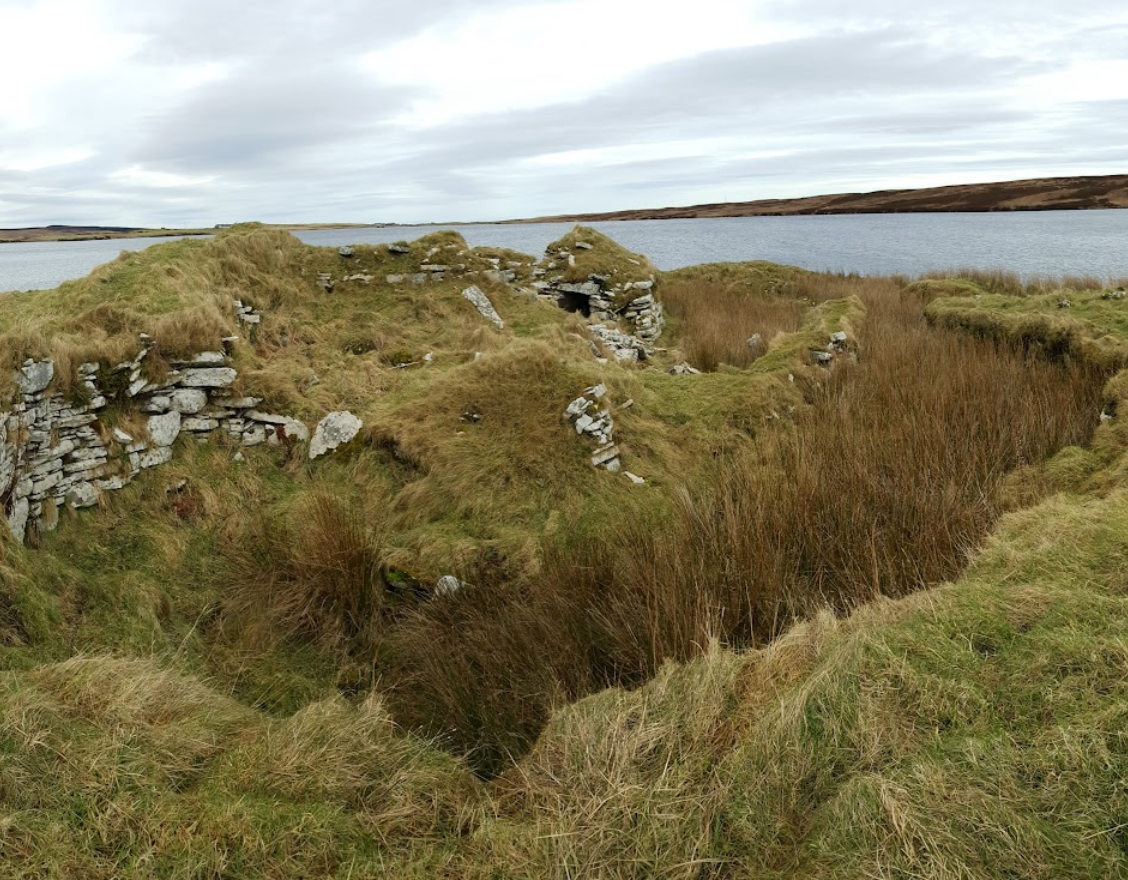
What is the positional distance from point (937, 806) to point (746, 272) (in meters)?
23.9

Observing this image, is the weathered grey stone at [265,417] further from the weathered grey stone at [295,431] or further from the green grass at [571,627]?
the green grass at [571,627]

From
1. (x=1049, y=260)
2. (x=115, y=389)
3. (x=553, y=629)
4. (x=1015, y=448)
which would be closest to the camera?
(x=553, y=629)

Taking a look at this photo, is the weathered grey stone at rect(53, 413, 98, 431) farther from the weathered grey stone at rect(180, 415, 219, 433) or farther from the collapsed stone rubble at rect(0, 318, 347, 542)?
the weathered grey stone at rect(180, 415, 219, 433)

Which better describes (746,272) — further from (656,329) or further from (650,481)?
(650,481)

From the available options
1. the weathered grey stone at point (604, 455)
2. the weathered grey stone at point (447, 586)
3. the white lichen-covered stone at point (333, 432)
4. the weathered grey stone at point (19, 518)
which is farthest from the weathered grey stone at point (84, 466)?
the weathered grey stone at point (604, 455)

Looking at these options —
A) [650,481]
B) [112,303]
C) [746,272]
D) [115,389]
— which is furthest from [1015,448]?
[746,272]

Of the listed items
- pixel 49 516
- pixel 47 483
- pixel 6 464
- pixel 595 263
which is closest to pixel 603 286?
pixel 595 263

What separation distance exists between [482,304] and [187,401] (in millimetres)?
5922

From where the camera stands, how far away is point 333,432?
796 cm

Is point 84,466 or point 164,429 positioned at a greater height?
point 164,429

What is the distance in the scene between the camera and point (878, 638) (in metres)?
3.24

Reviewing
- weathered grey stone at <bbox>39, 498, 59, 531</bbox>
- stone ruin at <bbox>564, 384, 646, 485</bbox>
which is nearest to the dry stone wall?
stone ruin at <bbox>564, 384, 646, 485</bbox>

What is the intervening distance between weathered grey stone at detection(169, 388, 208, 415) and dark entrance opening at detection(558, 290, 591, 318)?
9.48 meters

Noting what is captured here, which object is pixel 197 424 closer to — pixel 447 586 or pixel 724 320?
pixel 447 586
